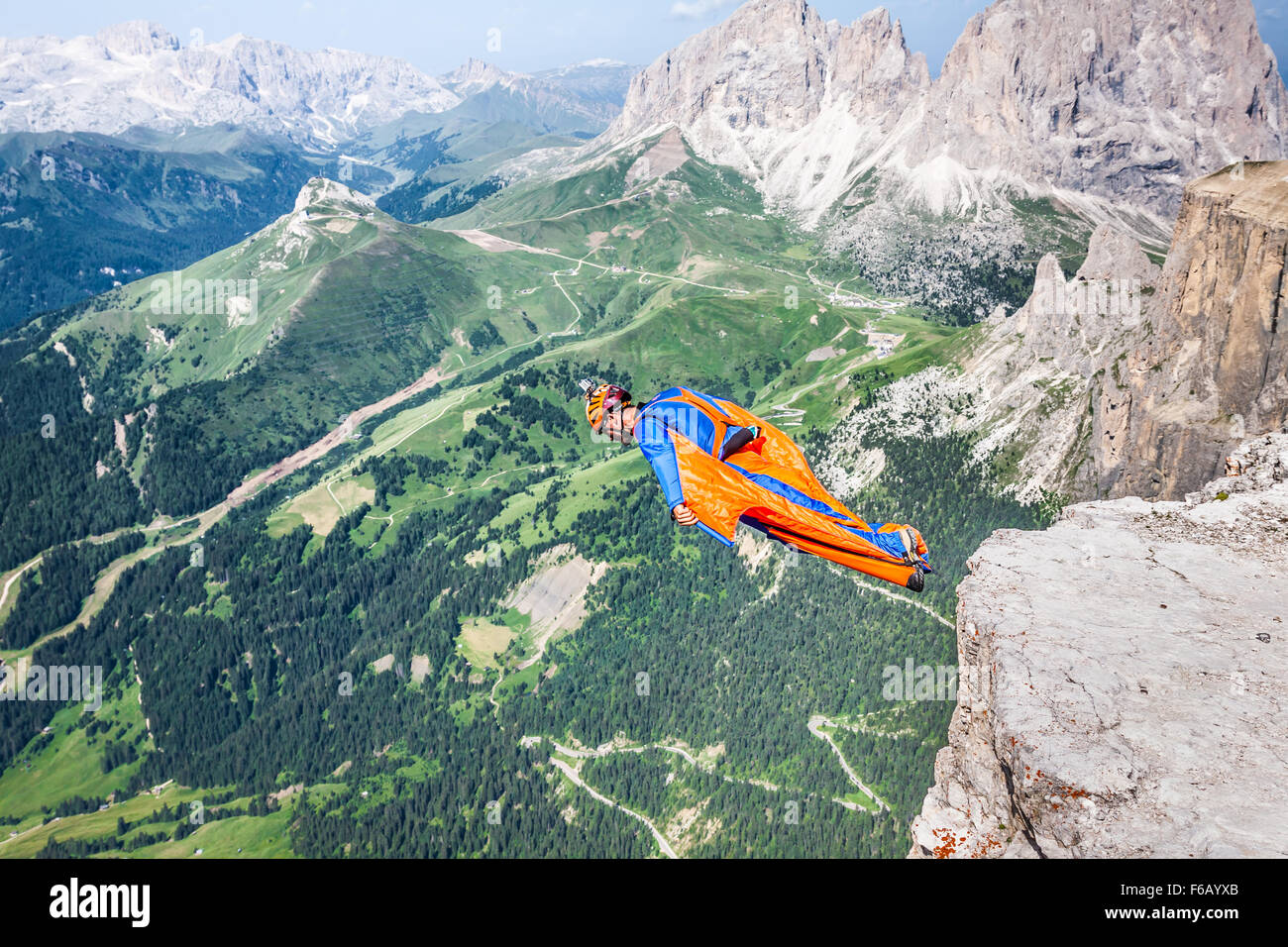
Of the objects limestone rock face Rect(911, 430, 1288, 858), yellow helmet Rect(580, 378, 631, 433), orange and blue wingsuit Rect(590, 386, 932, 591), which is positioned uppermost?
yellow helmet Rect(580, 378, 631, 433)

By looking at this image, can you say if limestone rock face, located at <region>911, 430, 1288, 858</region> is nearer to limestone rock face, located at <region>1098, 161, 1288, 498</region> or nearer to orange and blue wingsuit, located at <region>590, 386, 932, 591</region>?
orange and blue wingsuit, located at <region>590, 386, 932, 591</region>

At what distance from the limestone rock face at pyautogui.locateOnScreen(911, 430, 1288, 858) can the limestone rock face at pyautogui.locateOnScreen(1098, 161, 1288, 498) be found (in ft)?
158

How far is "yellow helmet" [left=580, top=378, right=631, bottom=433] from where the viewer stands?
41.2 metres

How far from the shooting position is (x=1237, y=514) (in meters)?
41.7

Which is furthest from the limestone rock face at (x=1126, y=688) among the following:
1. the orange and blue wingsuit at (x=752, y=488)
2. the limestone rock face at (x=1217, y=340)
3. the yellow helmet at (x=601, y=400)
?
the limestone rock face at (x=1217, y=340)

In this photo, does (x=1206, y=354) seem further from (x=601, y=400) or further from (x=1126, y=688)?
(x=601, y=400)

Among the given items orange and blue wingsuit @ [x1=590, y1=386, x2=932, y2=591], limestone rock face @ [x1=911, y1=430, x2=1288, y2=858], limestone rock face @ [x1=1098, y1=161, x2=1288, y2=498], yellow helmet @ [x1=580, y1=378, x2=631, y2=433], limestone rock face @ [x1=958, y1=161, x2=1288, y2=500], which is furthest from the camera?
limestone rock face @ [x1=958, y1=161, x2=1288, y2=500]

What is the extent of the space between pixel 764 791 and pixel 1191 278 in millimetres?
102299

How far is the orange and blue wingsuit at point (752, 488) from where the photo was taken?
109 ft

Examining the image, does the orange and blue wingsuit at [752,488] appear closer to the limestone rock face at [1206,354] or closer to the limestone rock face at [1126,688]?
the limestone rock face at [1126,688]

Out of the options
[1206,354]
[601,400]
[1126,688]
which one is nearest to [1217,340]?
[1206,354]

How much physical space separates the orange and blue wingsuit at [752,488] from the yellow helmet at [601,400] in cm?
175

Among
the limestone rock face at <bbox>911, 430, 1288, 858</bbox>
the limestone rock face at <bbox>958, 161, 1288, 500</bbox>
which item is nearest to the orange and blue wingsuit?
the limestone rock face at <bbox>911, 430, 1288, 858</bbox>

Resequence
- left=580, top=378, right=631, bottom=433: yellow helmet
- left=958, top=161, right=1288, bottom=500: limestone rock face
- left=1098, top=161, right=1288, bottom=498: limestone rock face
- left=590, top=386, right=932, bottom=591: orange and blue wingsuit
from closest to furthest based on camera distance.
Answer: left=590, top=386, right=932, bottom=591: orange and blue wingsuit < left=580, top=378, right=631, bottom=433: yellow helmet < left=1098, top=161, right=1288, bottom=498: limestone rock face < left=958, top=161, right=1288, bottom=500: limestone rock face
